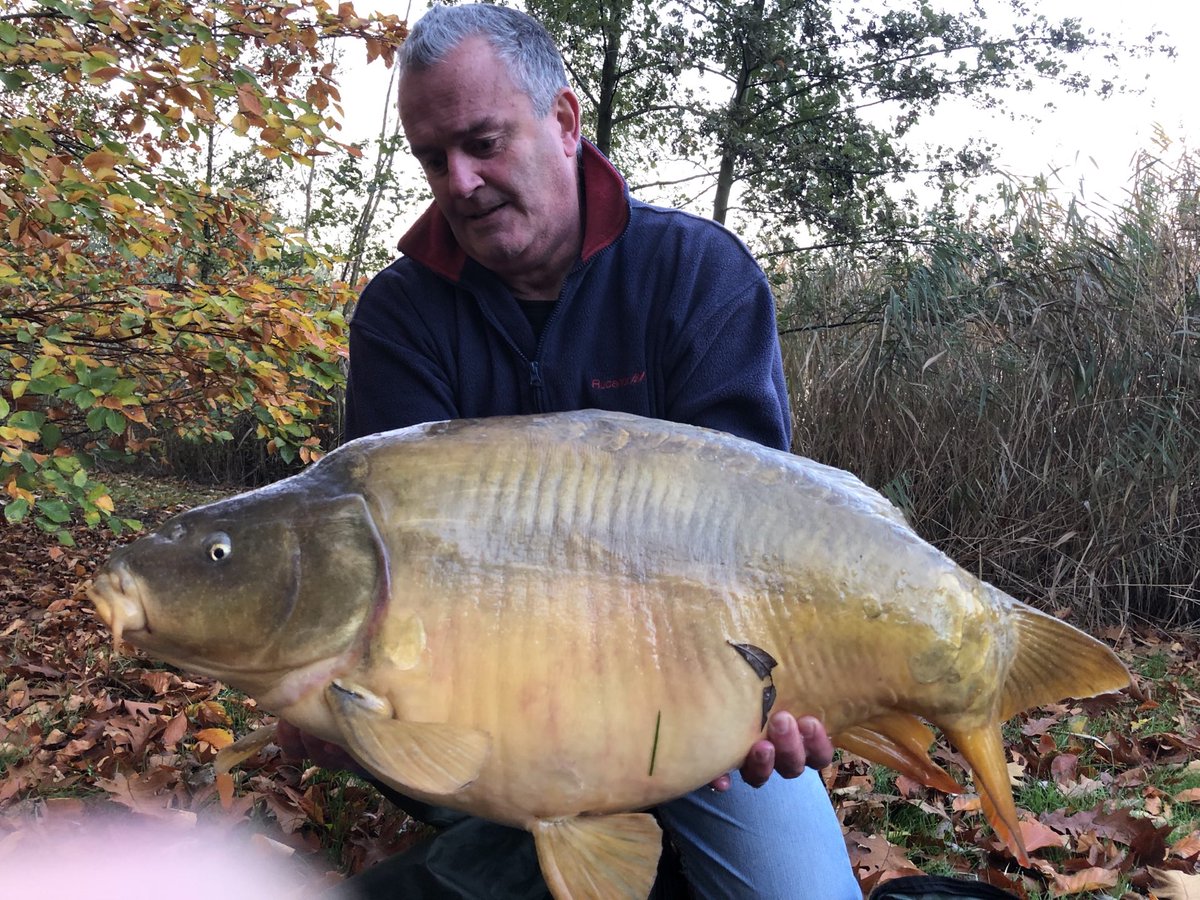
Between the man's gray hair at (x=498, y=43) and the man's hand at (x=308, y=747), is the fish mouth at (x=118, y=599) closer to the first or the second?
the man's hand at (x=308, y=747)

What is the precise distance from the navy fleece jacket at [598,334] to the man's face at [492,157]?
0.08 metres

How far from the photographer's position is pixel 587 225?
198cm

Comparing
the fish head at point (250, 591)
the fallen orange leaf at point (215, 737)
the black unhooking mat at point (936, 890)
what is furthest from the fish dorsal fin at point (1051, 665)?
the fallen orange leaf at point (215, 737)

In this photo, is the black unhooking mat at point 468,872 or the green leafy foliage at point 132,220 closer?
the black unhooking mat at point 468,872

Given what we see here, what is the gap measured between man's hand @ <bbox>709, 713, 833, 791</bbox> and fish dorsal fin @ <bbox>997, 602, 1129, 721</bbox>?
0.25 m

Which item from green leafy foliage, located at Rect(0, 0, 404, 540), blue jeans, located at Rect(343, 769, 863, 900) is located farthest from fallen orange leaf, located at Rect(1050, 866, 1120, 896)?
green leafy foliage, located at Rect(0, 0, 404, 540)

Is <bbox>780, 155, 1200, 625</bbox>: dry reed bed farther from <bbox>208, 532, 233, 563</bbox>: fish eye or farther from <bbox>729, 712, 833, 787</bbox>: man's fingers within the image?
<bbox>208, 532, 233, 563</bbox>: fish eye

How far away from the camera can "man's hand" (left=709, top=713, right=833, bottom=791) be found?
1.22 m

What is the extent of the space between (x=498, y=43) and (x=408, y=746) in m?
1.37

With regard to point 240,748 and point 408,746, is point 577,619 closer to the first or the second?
point 408,746

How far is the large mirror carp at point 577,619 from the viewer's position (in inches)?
43.3

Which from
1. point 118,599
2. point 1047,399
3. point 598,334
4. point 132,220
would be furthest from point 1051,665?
point 1047,399

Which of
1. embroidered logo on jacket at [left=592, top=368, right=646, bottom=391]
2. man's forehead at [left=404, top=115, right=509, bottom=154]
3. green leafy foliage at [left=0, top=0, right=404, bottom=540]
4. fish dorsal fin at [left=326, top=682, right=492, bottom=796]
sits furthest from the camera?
green leafy foliage at [left=0, top=0, right=404, bottom=540]

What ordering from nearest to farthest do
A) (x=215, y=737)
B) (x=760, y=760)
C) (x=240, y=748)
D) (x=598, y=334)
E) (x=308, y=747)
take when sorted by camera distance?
1. (x=760, y=760)
2. (x=240, y=748)
3. (x=308, y=747)
4. (x=598, y=334)
5. (x=215, y=737)
